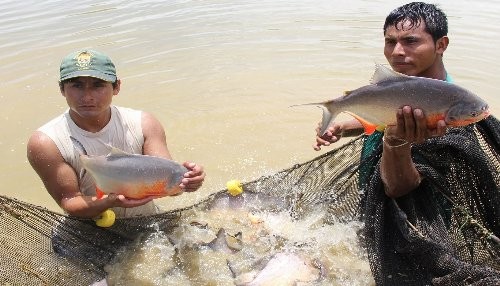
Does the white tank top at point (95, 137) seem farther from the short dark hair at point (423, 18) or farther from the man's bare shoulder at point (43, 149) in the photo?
the short dark hair at point (423, 18)

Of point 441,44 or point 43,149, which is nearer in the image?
point 441,44

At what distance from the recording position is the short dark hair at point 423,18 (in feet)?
9.93

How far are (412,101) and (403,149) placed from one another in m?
0.33

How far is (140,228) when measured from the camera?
400 centimetres

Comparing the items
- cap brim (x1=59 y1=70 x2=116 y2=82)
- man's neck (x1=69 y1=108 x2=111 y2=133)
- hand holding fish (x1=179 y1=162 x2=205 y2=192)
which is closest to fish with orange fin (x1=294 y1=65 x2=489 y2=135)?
hand holding fish (x1=179 y1=162 x2=205 y2=192)

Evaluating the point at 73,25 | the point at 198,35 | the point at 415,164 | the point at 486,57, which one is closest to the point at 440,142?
the point at 415,164

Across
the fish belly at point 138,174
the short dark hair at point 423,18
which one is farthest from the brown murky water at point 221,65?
the short dark hair at point 423,18


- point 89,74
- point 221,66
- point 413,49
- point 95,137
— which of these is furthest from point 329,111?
point 221,66

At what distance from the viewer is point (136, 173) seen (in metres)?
3.14

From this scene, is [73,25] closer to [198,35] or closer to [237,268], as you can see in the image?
[198,35]

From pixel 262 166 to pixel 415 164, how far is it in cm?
314

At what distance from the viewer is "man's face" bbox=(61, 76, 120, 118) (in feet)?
11.6

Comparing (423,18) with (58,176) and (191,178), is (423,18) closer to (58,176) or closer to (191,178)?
(191,178)

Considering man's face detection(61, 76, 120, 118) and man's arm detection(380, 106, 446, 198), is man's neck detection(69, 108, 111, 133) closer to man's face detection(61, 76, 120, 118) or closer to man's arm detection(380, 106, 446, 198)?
man's face detection(61, 76, 120, 118)
